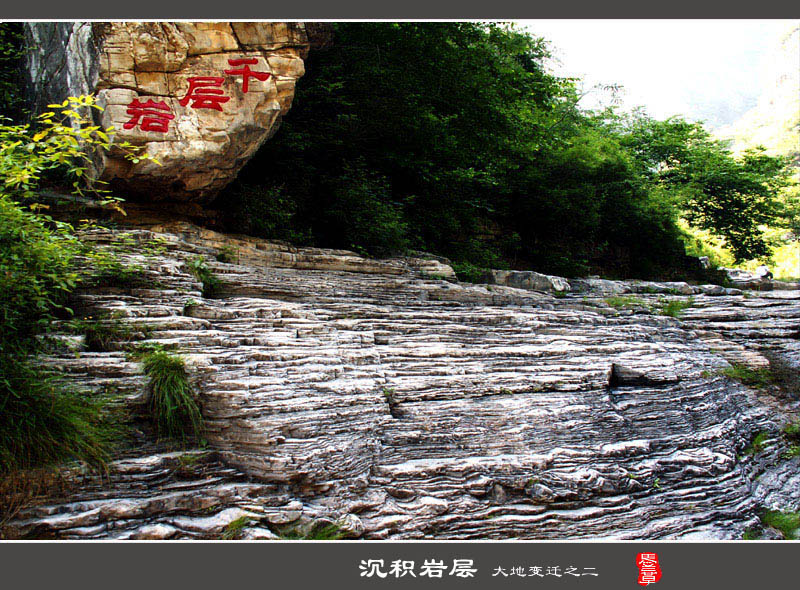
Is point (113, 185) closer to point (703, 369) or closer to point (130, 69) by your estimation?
point (130, 69)

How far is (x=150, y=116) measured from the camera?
6.79 m

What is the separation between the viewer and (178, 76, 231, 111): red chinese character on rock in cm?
Result: 698

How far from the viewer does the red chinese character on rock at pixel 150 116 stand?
264 inches

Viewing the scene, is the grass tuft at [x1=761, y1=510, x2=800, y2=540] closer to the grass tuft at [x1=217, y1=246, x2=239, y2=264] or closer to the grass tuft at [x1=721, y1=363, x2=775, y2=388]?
the grass tuft at [x1=721, y1=363, x2=775, y2=388]

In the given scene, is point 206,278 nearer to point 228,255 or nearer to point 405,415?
point 228,255

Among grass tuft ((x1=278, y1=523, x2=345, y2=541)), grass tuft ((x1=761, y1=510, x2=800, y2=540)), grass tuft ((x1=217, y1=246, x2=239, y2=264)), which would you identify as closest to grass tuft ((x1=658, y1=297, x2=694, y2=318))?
grass tuft ((x1=761, y1=510, x2=800, y2=540))

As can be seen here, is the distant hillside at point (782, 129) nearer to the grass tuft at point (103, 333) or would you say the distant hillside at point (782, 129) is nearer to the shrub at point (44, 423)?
the grass tuft at point (103, 333)

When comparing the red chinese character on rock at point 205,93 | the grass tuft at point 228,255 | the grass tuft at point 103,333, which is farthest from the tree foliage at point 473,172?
the grass tuft at point 103,333

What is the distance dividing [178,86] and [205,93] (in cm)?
33

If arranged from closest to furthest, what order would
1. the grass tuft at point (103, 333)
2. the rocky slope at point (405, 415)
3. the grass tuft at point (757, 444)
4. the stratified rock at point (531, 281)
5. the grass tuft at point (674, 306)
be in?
the rocky slope at point (405, 415) < the grass tuft at point (103, 333) < the grass tuft at point (757, 444) < the grass tuft at point (674, 306) < the stratified rock at point (531, 281)

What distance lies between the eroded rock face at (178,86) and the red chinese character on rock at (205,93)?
0.01 metres

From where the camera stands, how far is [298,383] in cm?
517
